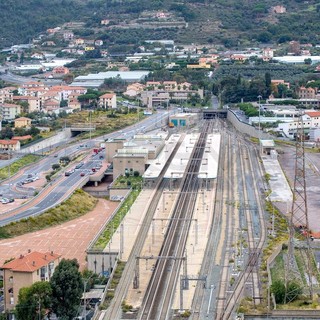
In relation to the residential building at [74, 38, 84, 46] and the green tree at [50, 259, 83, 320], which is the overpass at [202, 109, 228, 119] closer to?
the residential building at [74, 38, 84, 46]

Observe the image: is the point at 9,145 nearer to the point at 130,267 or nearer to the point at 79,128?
the point at 79,128

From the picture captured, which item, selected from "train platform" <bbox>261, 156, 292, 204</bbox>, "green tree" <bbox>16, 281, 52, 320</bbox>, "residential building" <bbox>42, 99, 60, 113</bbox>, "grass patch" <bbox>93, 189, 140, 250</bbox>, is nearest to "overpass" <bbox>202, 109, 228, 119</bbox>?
"residential building" <bbox>42, 99, 60, 113</bbox>

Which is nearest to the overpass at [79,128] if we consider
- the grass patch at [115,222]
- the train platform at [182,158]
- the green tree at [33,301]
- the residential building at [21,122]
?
the residential building at [21,122]

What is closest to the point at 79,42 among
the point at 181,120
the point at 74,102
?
the point at 74,102

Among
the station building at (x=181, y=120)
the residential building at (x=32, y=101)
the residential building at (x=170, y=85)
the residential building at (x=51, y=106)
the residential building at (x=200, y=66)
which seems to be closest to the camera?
the station building at (x=181, y=120)

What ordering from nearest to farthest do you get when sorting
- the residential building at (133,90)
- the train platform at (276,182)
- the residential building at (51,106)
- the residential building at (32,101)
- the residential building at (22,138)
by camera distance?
the train platform at (276,182) < the residential building at (22,138) < the residential building at (51,106) < the residential building at (32,101) < the residential building at (133,90)

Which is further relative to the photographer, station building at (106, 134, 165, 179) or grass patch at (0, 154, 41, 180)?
grass patch at (0, 154, 41, 180)

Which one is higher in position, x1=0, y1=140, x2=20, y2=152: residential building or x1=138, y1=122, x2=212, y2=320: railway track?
x1=0, y1=140, x2=20, y2=152: residential building

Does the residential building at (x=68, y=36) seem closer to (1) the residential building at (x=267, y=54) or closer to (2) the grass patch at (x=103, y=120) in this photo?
(1) the residential building at (x=267, y=54)

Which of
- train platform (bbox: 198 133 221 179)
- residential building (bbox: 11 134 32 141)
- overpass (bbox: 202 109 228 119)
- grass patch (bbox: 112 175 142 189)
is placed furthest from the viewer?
overpass (bbox: 202 109 228 119)
